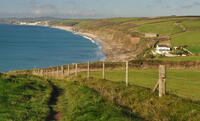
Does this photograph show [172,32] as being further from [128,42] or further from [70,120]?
[70,120]

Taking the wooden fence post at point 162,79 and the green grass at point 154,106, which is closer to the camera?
the green grass at point 154,106

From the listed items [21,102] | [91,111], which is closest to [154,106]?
[91,111]

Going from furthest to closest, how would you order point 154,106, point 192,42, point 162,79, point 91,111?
point 192,42 < point 162,79 < point 154,106 < point 91,111

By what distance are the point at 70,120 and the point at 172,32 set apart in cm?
14369

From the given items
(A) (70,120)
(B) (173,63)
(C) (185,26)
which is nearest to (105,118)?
(A) (70,120)

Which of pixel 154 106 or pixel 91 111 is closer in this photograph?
pixel 91 111

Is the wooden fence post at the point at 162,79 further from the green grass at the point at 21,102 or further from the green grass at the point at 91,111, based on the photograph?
the green grass at the point at 21,102

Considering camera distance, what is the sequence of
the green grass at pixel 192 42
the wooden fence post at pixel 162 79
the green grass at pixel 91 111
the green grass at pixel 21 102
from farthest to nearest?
1. the green grass at pixel 192 42
2. the wooden fence post at pixel 162 79
3. the green grass at pixel 21 102
4. the green grass at pixel 91 111

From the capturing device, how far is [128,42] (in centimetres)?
15000

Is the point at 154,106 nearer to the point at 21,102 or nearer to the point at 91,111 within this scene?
the point at 91,111

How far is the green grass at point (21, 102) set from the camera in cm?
1116

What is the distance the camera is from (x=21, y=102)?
44.9 ft

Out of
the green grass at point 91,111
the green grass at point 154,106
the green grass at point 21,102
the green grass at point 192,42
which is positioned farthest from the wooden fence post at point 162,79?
the green grass at point 192,42

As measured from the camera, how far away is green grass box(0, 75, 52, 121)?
11.2 meters
